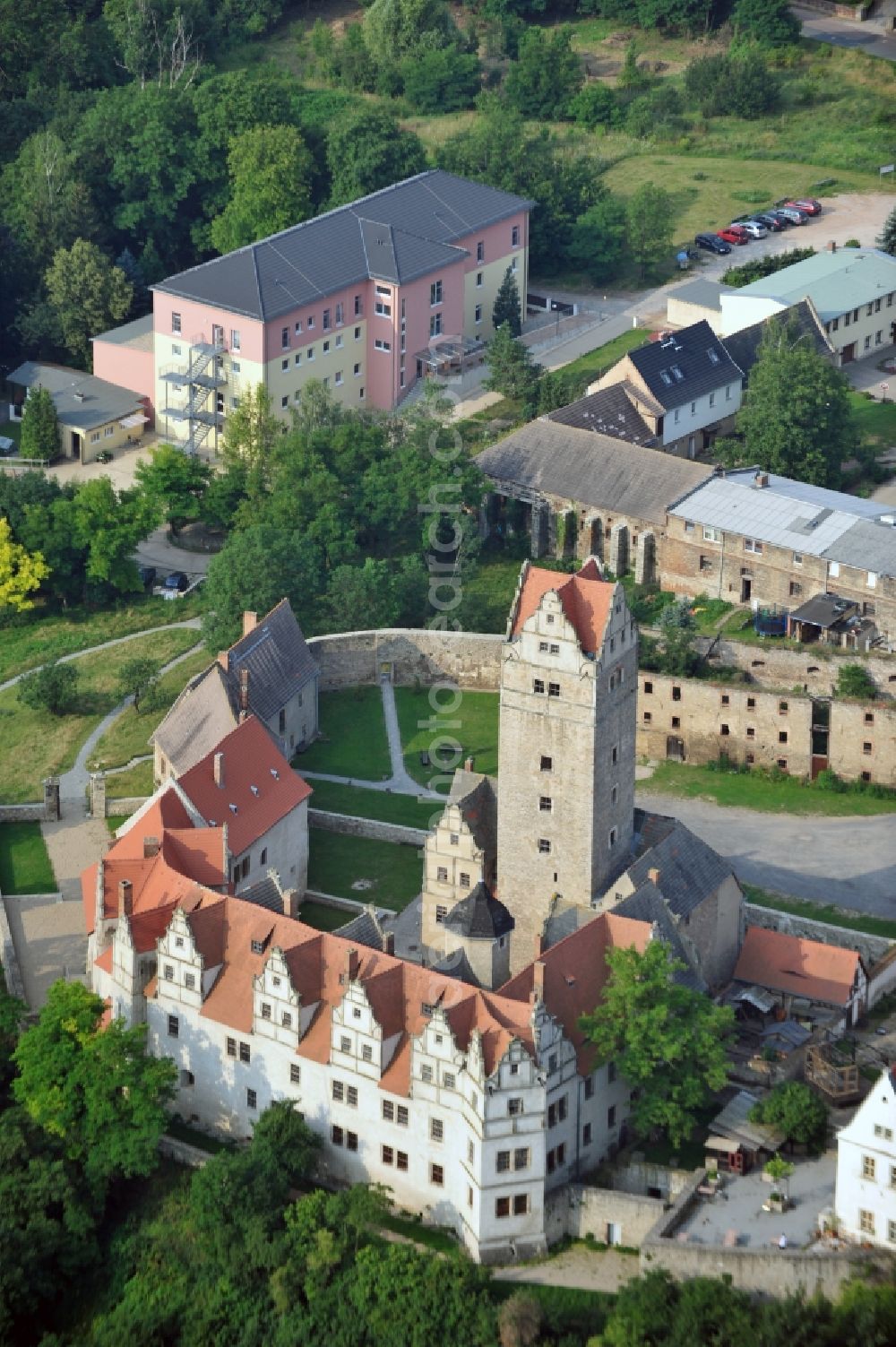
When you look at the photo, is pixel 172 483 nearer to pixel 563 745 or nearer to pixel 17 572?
pixel 17 572

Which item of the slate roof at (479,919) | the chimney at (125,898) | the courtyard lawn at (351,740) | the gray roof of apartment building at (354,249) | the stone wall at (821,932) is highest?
the slate roof at (479,919)

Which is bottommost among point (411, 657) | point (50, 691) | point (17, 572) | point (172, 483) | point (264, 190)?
point (17, 572)

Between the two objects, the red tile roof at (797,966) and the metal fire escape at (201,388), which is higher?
the red tile roof at (797,966)

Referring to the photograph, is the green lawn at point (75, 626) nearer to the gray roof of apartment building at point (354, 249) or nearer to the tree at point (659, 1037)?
the gray roof of apartment building at point (354, 249)

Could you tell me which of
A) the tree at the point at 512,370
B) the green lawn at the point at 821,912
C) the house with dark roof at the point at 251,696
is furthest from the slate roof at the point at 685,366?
the green lawn at the point at 821,912

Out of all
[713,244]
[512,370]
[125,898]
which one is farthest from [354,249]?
[125,898]

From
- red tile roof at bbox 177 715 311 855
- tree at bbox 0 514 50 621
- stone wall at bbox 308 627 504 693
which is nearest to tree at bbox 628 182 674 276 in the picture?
stone wall at bbox 308 627 504 693

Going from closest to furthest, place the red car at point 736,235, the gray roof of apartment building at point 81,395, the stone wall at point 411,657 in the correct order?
the stone wall at point 411,657, the gray roof of apartment building at point 81,395, the red car at point 736,235
